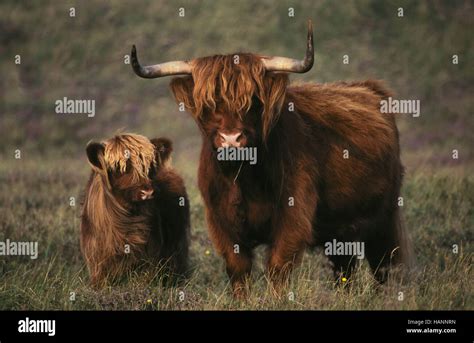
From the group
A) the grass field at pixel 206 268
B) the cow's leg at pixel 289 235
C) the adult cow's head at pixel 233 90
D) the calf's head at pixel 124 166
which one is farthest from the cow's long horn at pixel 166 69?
the grass field at pixel 206 268

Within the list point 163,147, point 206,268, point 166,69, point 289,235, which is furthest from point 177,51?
point 289,235

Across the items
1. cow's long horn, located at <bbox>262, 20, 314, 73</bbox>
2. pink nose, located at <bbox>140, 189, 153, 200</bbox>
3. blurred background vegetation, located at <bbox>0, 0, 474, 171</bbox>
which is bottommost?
pink nose, located at <bbox>140, 189, 153, 200</bbox>

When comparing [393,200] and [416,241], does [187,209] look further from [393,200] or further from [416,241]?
[416,241]

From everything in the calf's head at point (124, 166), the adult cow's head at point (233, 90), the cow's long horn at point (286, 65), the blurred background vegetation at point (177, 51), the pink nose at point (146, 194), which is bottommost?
the pink nose at point (146, 194)

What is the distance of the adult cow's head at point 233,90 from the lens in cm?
666

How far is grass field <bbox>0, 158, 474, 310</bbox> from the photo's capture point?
677 cm

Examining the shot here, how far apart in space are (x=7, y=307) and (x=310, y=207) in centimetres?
218

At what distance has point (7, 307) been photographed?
6.74 meters

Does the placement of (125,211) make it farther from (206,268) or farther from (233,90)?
(206,268)

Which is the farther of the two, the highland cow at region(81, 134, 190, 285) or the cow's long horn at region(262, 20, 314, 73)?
the highland cow at region(81, 134, 190, 285)

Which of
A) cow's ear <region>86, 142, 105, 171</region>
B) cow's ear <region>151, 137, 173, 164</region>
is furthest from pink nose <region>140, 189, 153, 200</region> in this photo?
cow's ear <region>151, 137, 173, 164</region>

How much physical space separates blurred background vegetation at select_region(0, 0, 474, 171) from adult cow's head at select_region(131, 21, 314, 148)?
1145cm

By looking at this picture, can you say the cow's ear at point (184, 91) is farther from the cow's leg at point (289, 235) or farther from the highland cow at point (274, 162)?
the cow's leg at point (289, 235)

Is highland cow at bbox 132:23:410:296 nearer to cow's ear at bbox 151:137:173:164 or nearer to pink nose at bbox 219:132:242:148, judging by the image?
pink nose at bbox 219:132:242:148
